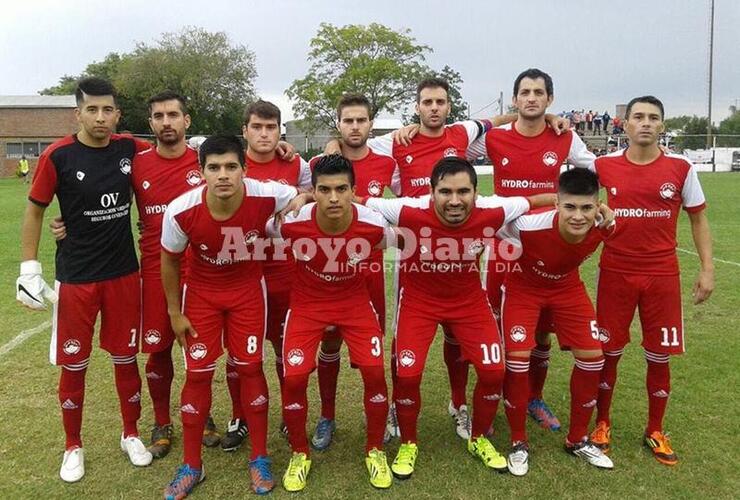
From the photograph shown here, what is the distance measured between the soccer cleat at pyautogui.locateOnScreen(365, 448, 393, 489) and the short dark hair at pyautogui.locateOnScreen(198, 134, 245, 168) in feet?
6.58

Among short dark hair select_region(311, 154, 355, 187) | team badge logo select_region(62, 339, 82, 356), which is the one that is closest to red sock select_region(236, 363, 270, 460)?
team badge logo select_region(62, 339, 82, 356)

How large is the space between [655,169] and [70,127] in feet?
159

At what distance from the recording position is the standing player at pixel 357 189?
4.17 metres

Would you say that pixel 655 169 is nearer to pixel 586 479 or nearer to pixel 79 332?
pixel 586 479

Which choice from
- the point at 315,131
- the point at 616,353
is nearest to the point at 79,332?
the point at 616,353

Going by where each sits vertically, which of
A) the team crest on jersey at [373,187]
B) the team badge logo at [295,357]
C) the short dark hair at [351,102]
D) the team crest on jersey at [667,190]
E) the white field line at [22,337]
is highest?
the short dark hair at [351,102]

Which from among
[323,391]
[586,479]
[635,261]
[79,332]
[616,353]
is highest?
[635,261]

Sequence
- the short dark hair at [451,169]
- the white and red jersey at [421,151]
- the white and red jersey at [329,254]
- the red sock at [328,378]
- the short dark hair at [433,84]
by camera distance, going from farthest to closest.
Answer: the white and red jersey at [421,151] < the short dark hair at [433,84] < the red sock at [328,378] < the white and red jersey at [329,254] < the short dark hair at [451,169]

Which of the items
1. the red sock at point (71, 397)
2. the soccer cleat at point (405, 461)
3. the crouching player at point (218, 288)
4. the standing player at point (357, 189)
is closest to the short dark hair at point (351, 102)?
the standing player at point (357, 189)

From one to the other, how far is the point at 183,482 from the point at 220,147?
79.2 inches

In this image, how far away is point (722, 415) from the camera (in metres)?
4.37

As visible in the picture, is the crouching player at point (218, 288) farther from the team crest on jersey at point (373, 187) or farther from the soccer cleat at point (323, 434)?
the team crest on jersey at point (373, 187)

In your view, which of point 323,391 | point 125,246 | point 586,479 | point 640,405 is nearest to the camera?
point 586,479

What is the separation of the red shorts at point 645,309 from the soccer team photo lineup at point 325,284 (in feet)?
0.04
